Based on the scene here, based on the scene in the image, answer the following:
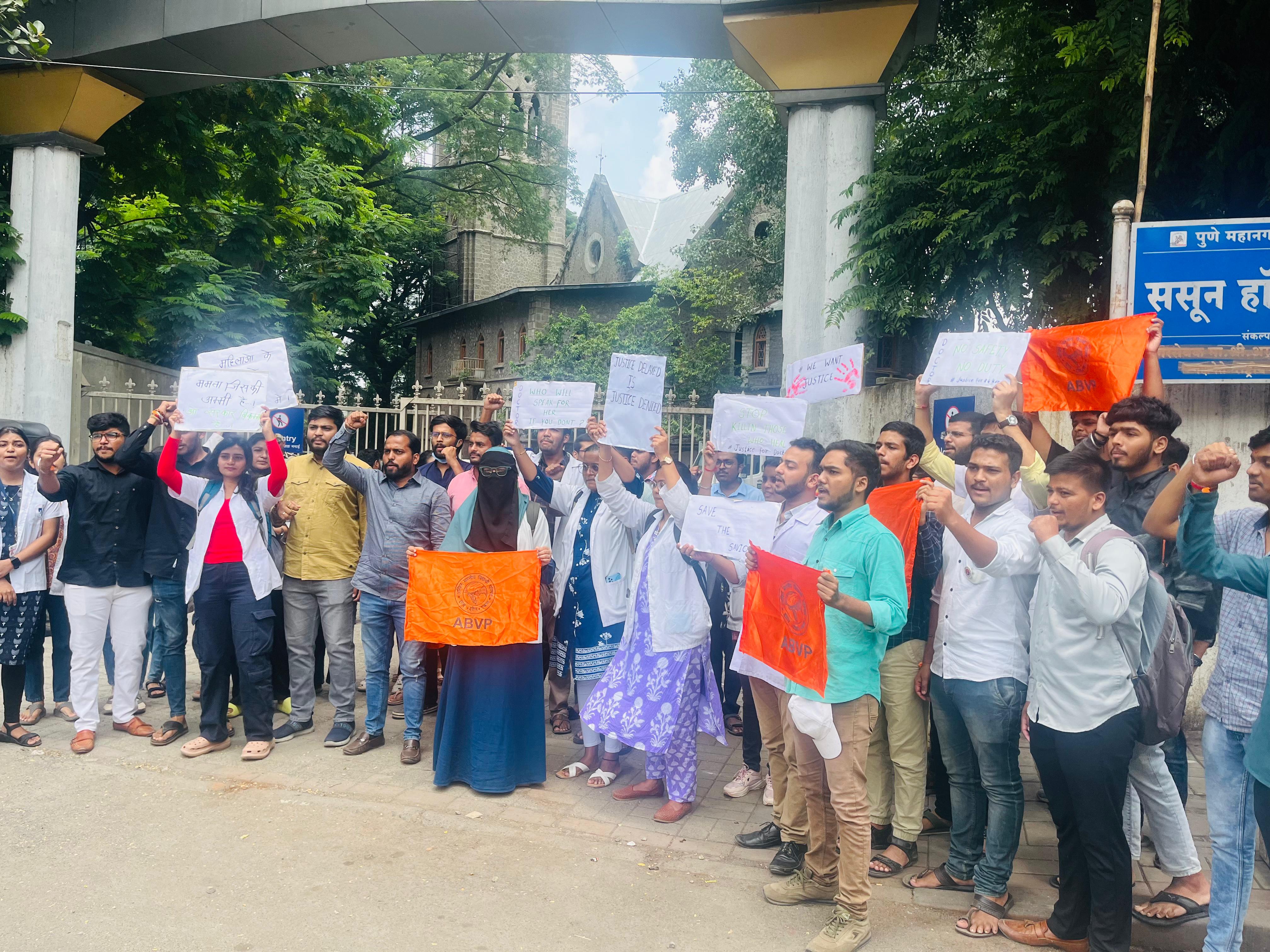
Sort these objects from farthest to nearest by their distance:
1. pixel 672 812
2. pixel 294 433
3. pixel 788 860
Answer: pixel 294 433 < pixel 672 812 < pixel 788 860

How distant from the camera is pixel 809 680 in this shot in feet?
13.1

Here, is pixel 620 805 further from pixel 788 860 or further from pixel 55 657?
pixel 55 657

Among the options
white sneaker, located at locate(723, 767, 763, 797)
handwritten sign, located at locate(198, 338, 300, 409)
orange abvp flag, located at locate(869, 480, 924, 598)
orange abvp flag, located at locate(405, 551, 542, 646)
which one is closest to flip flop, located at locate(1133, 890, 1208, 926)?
orange abvp flag, located at locate(869, 480, 924, 598)

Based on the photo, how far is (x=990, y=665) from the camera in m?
4.31

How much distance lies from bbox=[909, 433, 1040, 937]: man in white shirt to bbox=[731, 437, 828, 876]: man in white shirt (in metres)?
0.69

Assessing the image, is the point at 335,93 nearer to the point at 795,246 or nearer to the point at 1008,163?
the point at 795,246

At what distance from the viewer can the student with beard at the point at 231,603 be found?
6.38 metres

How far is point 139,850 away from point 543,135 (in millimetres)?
26931

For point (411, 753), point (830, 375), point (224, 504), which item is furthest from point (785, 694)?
point (224, 504)

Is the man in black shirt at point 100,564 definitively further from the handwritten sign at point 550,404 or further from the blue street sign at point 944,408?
the blue street sign at point 944,408

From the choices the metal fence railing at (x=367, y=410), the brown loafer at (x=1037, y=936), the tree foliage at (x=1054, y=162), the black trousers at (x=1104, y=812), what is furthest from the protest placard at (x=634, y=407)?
the metal fence railing at (x=367, y=410)

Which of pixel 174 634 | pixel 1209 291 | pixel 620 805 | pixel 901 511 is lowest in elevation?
pixel 620 805

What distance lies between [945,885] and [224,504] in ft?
15.5

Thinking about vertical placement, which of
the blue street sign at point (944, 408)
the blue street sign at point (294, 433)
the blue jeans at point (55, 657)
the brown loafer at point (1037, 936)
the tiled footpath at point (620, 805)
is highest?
the blue street sign at point (944, 408)
